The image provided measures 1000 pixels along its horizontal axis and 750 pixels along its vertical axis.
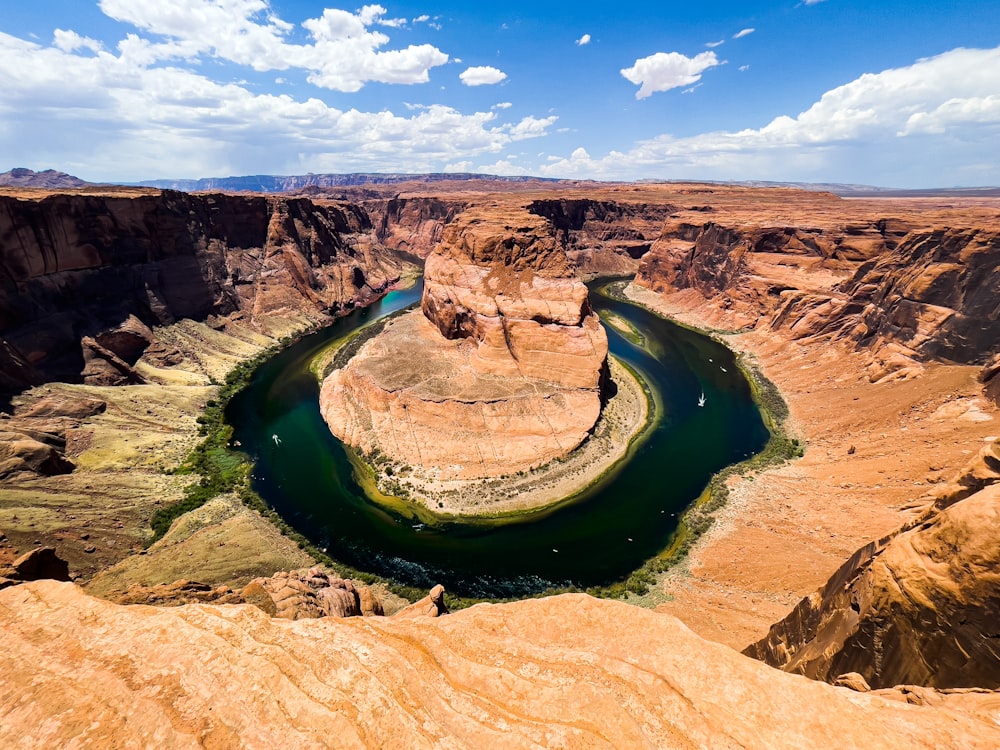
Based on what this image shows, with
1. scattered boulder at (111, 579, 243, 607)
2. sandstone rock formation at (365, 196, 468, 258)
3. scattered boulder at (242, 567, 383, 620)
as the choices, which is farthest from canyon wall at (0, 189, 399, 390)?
sandstone rock formation at (365, 196, 468, 258)

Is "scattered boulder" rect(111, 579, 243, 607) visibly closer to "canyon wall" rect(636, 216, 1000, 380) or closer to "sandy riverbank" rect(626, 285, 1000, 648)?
"sandy riverbank" rect(626, 285, 1000, 648)

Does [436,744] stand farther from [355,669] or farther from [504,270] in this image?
[504,270]

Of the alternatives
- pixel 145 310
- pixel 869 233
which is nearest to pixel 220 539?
pixel 145 310

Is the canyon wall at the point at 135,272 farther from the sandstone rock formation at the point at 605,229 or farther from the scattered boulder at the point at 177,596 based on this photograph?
the sandstone rock formation at the point at 605,229

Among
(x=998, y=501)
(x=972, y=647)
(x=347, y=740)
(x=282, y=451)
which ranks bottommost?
(x=282, y=451)

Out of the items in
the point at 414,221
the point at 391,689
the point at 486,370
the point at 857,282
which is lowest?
the point at 486,370

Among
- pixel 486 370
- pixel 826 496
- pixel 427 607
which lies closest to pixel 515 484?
pixel 486 370

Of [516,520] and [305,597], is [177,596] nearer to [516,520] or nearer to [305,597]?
[305,597]
